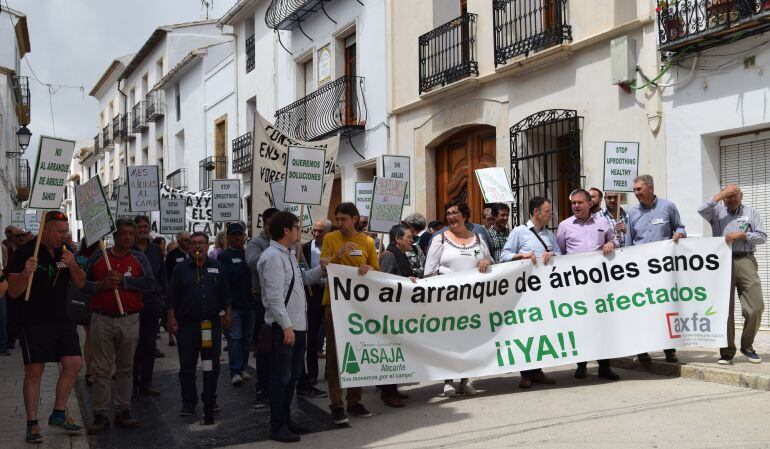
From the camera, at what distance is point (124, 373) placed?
23.5ft

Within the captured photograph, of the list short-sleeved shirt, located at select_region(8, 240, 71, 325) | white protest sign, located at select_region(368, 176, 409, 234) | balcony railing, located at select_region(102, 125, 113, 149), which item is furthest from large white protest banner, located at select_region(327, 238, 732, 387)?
balcony railing, located at select_region(102, 125, 113, 149)

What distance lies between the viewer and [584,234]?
818cm

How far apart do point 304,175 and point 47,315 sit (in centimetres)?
365

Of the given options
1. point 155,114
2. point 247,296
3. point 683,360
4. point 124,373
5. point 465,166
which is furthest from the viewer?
point 155,114

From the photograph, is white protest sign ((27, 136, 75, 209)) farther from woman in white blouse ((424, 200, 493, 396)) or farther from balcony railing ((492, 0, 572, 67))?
balcony railing ((492, 0, 572, 67))

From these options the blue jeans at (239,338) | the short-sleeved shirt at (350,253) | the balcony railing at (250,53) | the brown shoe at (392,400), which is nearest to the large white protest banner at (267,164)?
the blue jeans at (239,338)

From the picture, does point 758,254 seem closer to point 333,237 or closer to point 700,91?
point 700,91

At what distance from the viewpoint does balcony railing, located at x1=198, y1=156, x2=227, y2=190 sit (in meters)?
28.5

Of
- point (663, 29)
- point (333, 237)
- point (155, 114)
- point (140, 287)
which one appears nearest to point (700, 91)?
point (663, 29)

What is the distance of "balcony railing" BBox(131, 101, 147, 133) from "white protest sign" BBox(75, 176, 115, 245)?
1212 inches

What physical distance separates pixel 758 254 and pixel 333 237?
6.09 metres

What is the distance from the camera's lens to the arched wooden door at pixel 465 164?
15320mm

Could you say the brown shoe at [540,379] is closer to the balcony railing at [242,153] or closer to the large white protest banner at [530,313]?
the large white protest banner at [530,313]

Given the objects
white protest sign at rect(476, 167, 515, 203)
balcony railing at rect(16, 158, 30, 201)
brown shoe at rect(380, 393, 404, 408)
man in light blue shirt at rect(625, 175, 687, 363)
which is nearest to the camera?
brown shoe at rect(380, 393, 404, 408)
